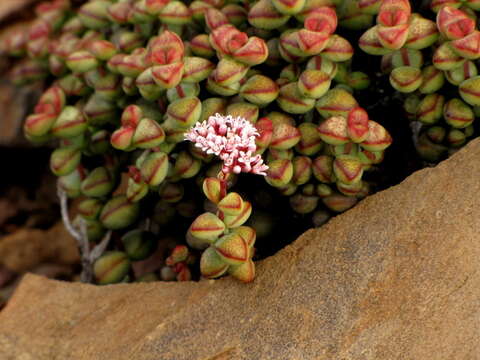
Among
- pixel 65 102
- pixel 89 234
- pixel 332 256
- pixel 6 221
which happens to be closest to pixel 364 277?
pixel 332 256

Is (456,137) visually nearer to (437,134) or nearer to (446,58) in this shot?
(437,134)

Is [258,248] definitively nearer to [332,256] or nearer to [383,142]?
[332,256]

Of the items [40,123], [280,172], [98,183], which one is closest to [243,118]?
[280,172]

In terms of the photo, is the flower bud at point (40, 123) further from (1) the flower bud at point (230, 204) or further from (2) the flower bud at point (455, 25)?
(2) the flower bud at point (455, 25)

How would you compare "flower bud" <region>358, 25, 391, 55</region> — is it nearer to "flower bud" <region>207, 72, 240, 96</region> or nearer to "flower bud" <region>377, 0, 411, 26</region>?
"flower bud" <region>377, 0, 411, 26</region>

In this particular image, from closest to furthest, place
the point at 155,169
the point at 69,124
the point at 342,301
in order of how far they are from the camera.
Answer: the point at 342,301 < the point at 155,169 < the point at 69,124
